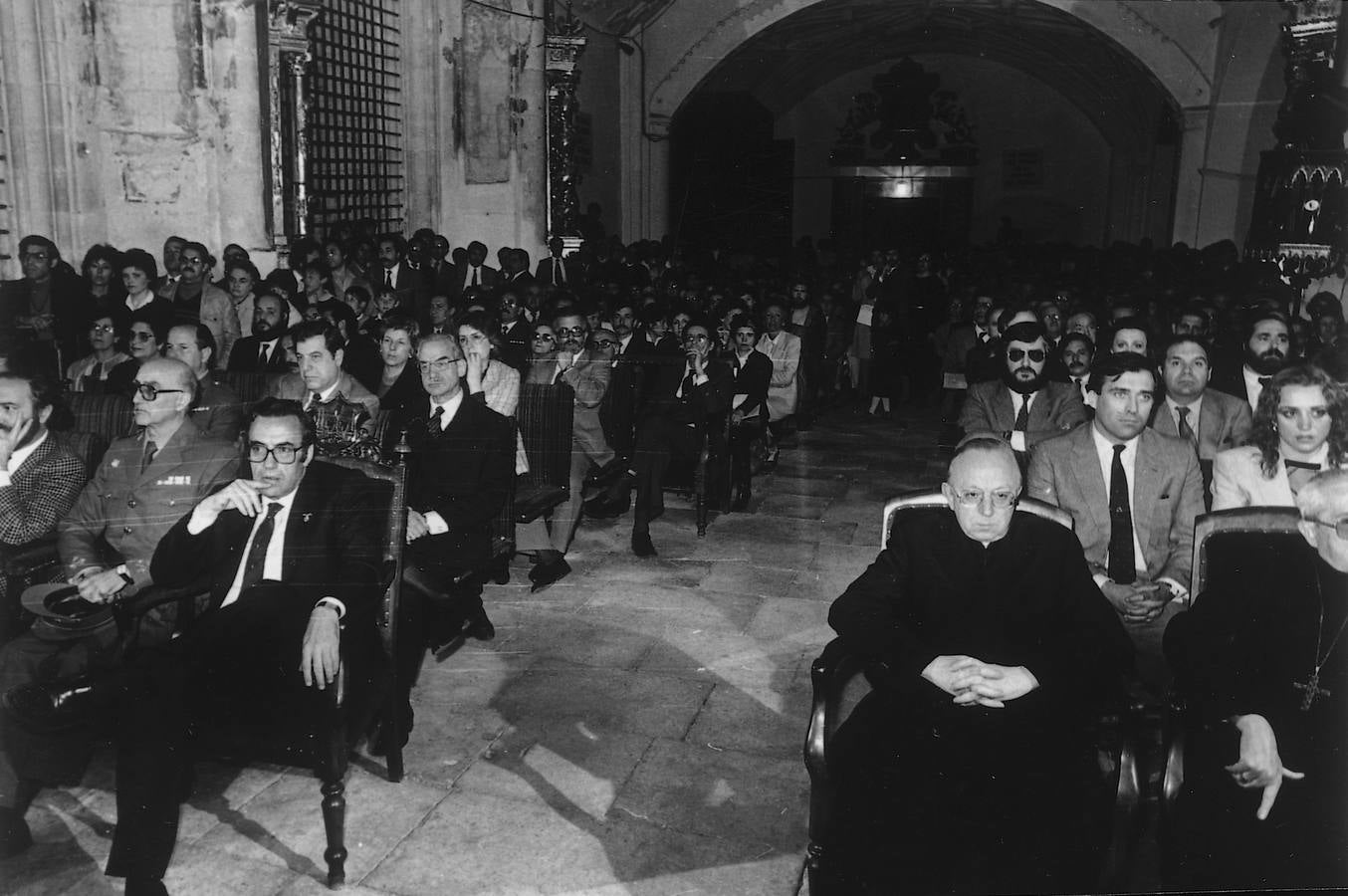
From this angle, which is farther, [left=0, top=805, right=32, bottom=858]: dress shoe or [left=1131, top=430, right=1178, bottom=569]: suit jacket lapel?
[left=1131, top=430, right=1178, bottom=569]: suit jacket lapel

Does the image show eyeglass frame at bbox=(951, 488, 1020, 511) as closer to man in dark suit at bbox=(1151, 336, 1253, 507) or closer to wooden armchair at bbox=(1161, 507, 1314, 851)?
wooden armchair at bbox=(1161, 507, 1314, 851)

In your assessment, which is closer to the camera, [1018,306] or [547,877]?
[547,877]

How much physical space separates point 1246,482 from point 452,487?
110 inches

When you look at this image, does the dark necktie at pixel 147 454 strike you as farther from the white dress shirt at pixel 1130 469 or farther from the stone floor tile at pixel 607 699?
the white dress shirt at pixel 1130 469

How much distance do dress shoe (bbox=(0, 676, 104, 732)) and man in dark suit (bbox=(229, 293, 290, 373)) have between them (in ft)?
10.2

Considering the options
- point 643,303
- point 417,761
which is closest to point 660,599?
point 417,761

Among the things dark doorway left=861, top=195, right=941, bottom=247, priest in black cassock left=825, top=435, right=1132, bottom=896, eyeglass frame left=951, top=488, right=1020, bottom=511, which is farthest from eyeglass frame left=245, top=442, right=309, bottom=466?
dark doorway left=861, top=195, right=941, bottom=247

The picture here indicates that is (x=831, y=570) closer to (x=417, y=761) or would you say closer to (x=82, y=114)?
(x=417, y=761)

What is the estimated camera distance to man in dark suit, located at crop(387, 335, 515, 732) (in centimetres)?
433

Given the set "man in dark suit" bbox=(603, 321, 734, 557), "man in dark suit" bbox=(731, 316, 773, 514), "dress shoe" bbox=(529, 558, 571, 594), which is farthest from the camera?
"man in dark suit" bbox=(731, 316, 773, 514)

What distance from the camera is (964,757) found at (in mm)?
2721

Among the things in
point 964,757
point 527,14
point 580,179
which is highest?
point 527,14

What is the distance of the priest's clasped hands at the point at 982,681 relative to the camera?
2.70 metres

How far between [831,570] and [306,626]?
322 cm
